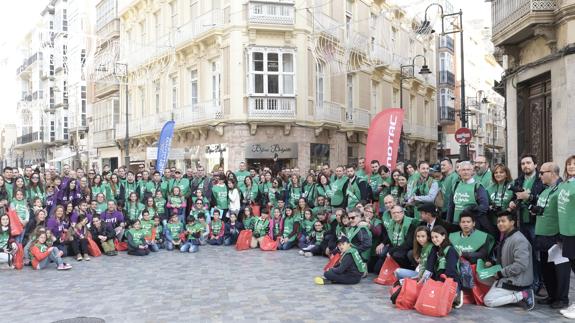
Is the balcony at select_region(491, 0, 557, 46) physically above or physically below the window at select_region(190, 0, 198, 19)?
below

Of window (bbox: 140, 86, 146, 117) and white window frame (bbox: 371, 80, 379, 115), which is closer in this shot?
white window frame (bbox: 371, 80, 379, 115)

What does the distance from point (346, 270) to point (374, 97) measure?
22.9m

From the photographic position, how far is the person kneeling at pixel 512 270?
7.23 meters

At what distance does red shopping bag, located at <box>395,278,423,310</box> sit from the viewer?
7410mm

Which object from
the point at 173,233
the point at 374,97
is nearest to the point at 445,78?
the point at 374,97

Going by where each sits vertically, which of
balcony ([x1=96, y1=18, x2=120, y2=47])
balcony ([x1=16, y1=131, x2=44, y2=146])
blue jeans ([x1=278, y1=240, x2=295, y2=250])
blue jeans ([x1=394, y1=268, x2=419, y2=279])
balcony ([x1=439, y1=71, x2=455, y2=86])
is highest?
balcony ([x1=96, y1=18, x2=120, y2=47])

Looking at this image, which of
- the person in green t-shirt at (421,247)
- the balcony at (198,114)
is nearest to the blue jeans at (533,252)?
the person in green t-shirt at (421,247)

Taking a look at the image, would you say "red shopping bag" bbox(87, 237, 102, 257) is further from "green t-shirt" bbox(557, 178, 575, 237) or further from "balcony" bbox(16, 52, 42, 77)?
"balcony" bbox(16, 52, 42, 77)

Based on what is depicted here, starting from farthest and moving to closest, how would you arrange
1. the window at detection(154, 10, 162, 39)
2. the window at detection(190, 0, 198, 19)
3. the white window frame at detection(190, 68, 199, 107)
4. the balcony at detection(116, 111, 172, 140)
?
the window at detection(154, 10, 162, 39) < the balcony at detection(116, 111, 172, 140) < the white window frame at detection(190, 68, 199, 107) < the window at detection(190, 0, 198, 19)

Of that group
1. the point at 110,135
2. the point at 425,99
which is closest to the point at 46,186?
the point at 110,135

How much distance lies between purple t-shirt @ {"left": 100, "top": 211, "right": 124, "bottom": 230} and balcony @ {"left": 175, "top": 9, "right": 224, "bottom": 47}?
12.6 m

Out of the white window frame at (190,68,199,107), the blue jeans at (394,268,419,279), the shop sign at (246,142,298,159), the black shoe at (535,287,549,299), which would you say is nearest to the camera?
the black shoe at (535,287,549,299)

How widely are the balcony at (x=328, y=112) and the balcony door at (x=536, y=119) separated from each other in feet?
34.6

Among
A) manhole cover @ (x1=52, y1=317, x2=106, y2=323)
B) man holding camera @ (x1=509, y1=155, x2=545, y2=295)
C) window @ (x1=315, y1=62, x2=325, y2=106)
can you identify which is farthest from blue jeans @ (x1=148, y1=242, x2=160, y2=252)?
window @ (x1=315, y1=62, x2=325, y2=106)
